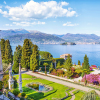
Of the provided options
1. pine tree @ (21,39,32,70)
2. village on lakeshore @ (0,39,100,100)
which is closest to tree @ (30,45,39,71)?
village on lakeshore @ (0,39,100,100)

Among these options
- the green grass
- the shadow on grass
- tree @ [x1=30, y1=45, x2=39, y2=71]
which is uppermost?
tree @ [x1=30, y1=45, x2=39, y2=71]

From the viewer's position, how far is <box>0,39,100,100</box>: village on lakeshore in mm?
10736

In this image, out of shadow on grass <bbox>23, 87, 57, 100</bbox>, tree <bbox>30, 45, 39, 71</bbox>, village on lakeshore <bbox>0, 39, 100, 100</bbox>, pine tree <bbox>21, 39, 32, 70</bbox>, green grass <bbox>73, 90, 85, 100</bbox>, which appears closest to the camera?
village on lakeshore <bbox>0, 39, 100, 100</bbox>

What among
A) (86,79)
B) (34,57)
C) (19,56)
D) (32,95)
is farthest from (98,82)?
(19,56)

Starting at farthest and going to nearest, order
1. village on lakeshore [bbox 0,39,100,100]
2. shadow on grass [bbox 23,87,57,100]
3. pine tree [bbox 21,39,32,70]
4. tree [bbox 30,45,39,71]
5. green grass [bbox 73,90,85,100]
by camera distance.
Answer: pine tree [bbox 21,39,32,70] → tree [bbox 30,45,39,71] → green grass [bbox 73,90,85,100] → shadow on grass [bbox 23,87,57,100] → village on lakeshore [bbox 0,39,100,100]

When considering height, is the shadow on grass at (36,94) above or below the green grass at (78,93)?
above

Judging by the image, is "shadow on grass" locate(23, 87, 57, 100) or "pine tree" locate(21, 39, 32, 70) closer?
"shadow on grass" locate(23, 87, 57, 100)

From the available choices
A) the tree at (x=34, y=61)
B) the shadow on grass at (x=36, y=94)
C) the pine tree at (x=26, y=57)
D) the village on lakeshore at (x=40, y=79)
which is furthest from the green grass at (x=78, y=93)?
the pine tree at (x=26, y=57)

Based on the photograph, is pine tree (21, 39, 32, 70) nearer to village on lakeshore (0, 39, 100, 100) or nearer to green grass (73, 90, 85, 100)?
village on lakeshore (0, 39, 100, 100)

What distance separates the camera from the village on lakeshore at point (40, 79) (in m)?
10.7

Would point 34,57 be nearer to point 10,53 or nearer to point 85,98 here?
point 10,53

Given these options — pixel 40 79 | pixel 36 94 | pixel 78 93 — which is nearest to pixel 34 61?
pixel 40 79

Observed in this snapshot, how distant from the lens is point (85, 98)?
8391 mm

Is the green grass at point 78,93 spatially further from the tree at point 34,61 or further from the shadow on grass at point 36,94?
the tree at point 34,61
